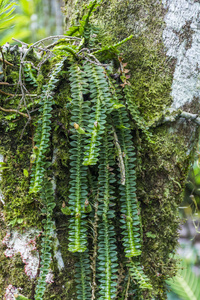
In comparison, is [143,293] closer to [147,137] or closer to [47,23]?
[147,137]

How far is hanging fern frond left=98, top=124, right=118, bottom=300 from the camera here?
0.95 m

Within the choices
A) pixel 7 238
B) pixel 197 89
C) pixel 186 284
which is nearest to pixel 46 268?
pixel 7 238

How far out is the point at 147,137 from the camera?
1118mm

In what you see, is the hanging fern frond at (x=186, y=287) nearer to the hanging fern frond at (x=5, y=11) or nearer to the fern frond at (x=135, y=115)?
the fern frond at (x=135, y=115)

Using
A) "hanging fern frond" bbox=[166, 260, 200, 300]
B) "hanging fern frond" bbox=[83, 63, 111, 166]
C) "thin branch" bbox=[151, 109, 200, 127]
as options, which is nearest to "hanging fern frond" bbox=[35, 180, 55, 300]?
"hanging fern frond" bbox=[83, 63, 111, 166]

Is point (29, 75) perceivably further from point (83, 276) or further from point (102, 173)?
point (83, 276)

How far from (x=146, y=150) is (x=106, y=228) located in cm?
42

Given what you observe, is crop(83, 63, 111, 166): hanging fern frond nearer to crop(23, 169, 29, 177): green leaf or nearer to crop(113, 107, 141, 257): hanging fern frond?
crop(113, 107, 141, 257): hanging fern frond

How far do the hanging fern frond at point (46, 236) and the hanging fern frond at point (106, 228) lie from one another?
0.20 metres

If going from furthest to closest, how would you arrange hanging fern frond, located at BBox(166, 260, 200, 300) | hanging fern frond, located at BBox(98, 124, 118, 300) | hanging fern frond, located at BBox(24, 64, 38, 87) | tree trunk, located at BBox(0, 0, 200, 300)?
hanging fern frond, located at BBox(166, 260, 200, 300) → hanging fern frond, located at BBox(24, 64, 38, 87) → tree trunk, located at BBox(0, 0, 200, 300) → hanging fern frond, located at BBox(98, 124, 118, 300)

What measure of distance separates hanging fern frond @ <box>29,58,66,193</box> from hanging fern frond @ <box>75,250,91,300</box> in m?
0.35

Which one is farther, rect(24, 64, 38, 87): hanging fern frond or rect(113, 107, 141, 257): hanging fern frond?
rect(24, 64, 38, 87): hanging fern frond

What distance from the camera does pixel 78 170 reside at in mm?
1018

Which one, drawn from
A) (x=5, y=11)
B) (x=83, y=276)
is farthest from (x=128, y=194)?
(x=5, y=11)
